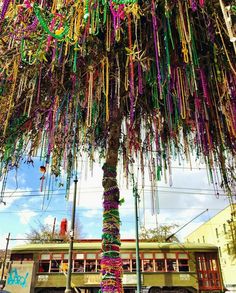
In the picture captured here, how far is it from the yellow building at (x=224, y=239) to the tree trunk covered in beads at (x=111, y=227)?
15.4 metres

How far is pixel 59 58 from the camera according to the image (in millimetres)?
2041

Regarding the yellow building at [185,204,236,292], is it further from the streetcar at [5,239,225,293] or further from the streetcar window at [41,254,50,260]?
the streetcar window at [41,254,50,260]

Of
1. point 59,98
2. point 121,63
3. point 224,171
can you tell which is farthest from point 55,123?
point 224,171

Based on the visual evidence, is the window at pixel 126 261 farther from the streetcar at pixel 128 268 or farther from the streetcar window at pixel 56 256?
the streetcar window at pixel 56 256

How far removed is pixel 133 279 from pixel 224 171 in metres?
7.04

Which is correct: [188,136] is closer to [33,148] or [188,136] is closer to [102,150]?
[102,150]

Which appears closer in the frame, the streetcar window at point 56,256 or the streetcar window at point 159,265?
the streetcar window at point 159,265

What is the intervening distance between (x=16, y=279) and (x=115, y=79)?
8.54 metres

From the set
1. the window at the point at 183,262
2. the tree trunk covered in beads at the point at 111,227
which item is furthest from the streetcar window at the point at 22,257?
the tree trunk covered in beads at the point at 111,227

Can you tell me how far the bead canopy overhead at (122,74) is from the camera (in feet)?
6.05

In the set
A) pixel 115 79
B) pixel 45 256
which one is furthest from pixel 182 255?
pixel 115 79

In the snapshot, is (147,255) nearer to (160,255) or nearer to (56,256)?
(160,255)

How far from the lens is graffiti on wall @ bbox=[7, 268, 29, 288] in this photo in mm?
8367

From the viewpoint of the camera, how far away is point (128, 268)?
28.8 feet
